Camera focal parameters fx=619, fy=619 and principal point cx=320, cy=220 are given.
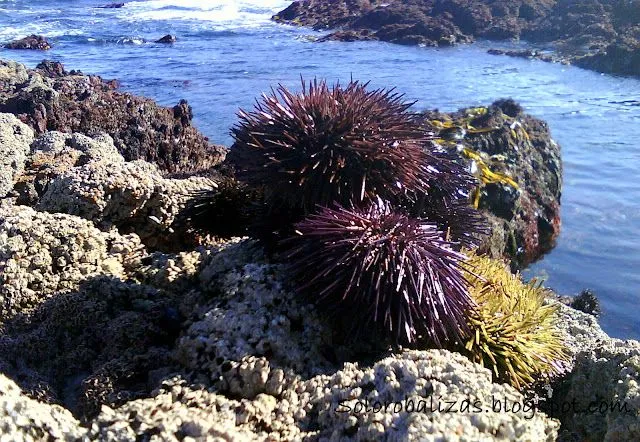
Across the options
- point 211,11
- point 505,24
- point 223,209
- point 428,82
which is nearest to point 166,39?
point 211,11

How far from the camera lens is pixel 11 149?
5.77 m

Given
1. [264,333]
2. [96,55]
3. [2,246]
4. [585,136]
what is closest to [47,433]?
[264,333]

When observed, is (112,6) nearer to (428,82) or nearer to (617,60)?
(428,82)

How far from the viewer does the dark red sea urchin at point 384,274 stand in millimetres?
2773

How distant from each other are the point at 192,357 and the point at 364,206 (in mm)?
1148

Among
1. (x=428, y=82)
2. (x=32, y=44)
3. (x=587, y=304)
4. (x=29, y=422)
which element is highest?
(x=32, y=44)

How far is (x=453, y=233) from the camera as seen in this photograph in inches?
143

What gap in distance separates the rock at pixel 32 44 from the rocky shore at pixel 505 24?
10376 mm

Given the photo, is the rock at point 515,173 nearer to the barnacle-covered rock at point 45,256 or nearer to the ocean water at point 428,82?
the ocean water at point 428,82

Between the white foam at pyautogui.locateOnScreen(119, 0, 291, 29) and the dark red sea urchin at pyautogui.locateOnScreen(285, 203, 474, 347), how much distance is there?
1011 inches

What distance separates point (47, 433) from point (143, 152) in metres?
7.11

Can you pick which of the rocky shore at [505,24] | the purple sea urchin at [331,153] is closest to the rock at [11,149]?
the purple sea urchin at [331,153]

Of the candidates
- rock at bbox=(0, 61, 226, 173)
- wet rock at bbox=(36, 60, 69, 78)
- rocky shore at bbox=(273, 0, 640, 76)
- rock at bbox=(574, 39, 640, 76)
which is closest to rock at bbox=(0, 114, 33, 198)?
rock at bbox=(0, 61, 226, 173)

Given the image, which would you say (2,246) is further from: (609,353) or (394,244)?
(609,353)
